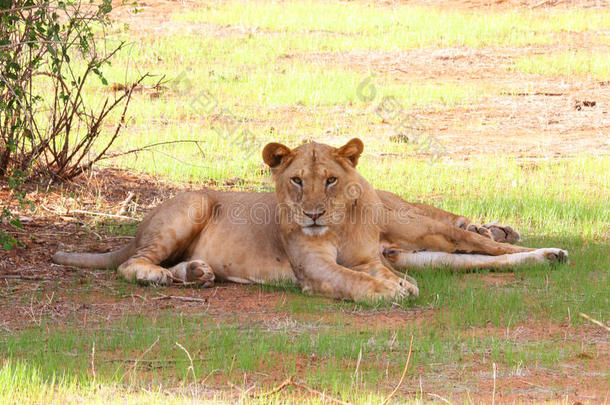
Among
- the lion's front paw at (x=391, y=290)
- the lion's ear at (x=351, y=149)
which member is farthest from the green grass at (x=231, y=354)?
the lion's ear at (x=351, y=149)

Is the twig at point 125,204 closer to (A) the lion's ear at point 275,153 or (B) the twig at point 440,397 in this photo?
(A) the lion's ear at point 275,153

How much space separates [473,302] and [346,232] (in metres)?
1.00

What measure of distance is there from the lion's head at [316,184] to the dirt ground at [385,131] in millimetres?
550

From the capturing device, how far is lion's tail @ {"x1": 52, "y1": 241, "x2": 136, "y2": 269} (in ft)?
22.6

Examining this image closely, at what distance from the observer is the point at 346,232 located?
6195 mm

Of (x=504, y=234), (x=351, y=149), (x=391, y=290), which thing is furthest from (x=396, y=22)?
(x=391, y=290)

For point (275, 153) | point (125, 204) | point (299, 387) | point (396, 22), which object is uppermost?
point (396, 22)

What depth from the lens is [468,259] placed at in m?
6.68

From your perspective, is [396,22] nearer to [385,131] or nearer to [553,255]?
[385,131]

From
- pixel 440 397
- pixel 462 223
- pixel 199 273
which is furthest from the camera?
pixel 462 223

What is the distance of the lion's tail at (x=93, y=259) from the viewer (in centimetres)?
690

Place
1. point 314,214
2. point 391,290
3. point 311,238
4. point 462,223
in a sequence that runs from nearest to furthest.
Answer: point 391,290, point 314,214, point 311,238, point 462,223

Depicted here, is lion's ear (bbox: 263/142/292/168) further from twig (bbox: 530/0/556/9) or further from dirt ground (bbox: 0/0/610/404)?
twig (bbox: 530/0/556/9)

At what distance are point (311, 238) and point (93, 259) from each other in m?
1.78
